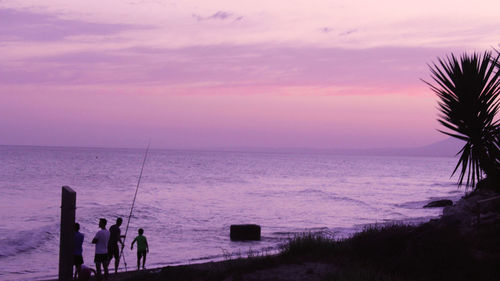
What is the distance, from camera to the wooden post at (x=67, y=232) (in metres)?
10.7

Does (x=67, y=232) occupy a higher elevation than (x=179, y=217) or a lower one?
higher

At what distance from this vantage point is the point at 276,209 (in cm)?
4553

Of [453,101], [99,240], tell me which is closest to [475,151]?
[453,101]

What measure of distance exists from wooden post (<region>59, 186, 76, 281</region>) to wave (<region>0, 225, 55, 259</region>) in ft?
43.9

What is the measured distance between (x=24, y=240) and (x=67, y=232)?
1784 cm

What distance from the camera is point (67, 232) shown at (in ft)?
35.4

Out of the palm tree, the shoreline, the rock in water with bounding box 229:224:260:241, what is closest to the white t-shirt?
the shoreline

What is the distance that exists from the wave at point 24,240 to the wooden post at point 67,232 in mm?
13384

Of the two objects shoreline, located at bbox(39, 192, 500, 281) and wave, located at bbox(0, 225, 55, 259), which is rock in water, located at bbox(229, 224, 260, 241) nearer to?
wave, located at bbox(0, 225, 55, 259)

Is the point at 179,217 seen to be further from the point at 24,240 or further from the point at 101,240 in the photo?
the point at 101,240

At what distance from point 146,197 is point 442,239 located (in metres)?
45.8

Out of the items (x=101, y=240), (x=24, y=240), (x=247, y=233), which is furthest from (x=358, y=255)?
(x=24, y=240)

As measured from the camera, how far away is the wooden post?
35.1 feet

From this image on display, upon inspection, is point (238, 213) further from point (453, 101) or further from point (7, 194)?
point (453, 101)
